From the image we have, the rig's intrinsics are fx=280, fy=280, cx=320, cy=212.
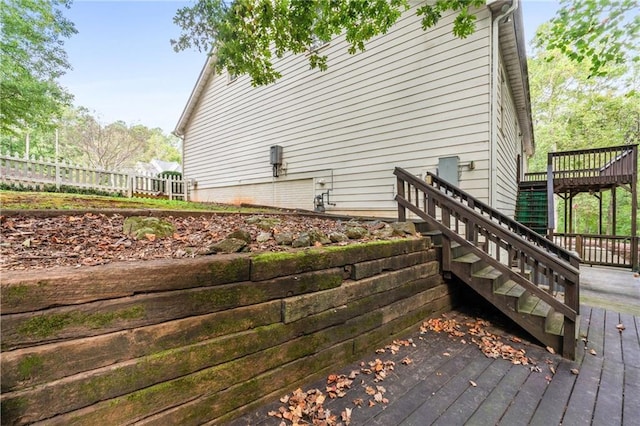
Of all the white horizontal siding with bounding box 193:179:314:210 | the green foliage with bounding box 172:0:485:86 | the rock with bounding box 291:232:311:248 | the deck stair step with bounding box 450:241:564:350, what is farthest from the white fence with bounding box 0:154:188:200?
the deck stair step with bounding box 450:241:564:350

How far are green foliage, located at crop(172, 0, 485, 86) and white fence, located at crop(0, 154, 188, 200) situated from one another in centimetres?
501

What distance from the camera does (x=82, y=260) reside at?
150cm

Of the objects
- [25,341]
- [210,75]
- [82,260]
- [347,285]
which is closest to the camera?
[25,341]

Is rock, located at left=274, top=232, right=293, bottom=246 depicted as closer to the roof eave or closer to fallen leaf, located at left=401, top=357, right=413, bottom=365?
fallen leaf, located at left=401, top=357, right=413, bottom=365

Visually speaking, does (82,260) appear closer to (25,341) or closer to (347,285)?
(25,341)

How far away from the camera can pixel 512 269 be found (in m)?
3.09

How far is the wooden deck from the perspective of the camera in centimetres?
181

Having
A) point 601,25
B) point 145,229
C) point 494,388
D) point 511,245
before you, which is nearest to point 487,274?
point 511,245

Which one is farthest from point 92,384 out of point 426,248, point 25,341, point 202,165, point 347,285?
point 202,165

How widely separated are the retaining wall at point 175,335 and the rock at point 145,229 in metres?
0.84

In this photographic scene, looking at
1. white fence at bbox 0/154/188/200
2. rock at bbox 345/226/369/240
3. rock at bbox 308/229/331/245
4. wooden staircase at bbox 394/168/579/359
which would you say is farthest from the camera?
white fence at bbox 0/154/188/200

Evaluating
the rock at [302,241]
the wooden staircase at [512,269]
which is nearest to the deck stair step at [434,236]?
the wooden staircase at [512,269]

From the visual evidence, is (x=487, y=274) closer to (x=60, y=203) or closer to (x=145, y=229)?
(x=145, y=229)

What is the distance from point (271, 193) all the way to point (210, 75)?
523 centimetres
